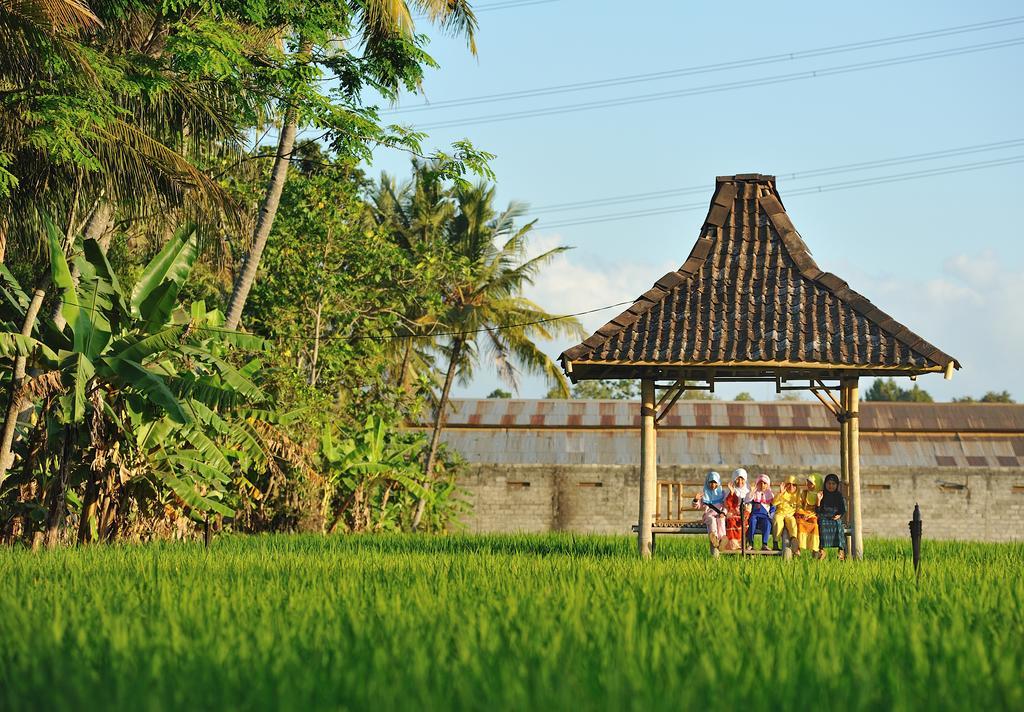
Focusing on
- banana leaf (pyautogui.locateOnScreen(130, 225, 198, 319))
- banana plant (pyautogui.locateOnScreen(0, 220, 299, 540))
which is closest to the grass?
banana plant (pyautogui.locateOnScreen(0, 220, 299, 540))

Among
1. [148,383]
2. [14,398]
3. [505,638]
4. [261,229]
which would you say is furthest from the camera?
[261,229]

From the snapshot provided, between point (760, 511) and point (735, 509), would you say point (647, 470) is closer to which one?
point (735, 509)

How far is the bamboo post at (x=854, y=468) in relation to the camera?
1250 cm

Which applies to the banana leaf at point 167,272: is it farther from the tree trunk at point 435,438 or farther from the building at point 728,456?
the building at point 728,456

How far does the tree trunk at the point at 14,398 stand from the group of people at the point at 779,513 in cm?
742

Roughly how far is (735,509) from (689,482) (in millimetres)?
10112

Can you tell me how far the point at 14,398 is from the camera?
1252cm

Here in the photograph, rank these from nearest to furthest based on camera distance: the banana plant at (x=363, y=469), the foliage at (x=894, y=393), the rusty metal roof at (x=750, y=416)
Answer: the banana plant at (x=363, y=469)
the rusty metal roof at (x=750, y=416)
the foliage at (x=894, y=393)

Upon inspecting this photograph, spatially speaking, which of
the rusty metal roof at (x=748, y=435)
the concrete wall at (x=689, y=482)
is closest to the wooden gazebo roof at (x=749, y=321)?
the concrete wall at (x=689, y=482)

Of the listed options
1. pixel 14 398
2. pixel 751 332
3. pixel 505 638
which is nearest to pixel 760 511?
pixel 751 332

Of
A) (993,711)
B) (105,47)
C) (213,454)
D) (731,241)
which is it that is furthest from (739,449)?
(993,711)

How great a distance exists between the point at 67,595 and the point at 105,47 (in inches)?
333

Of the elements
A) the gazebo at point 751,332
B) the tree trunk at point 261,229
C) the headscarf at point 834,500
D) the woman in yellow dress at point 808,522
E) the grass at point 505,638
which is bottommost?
the grass at point 505,638

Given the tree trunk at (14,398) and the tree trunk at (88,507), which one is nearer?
the tree trunk at (14,398)
